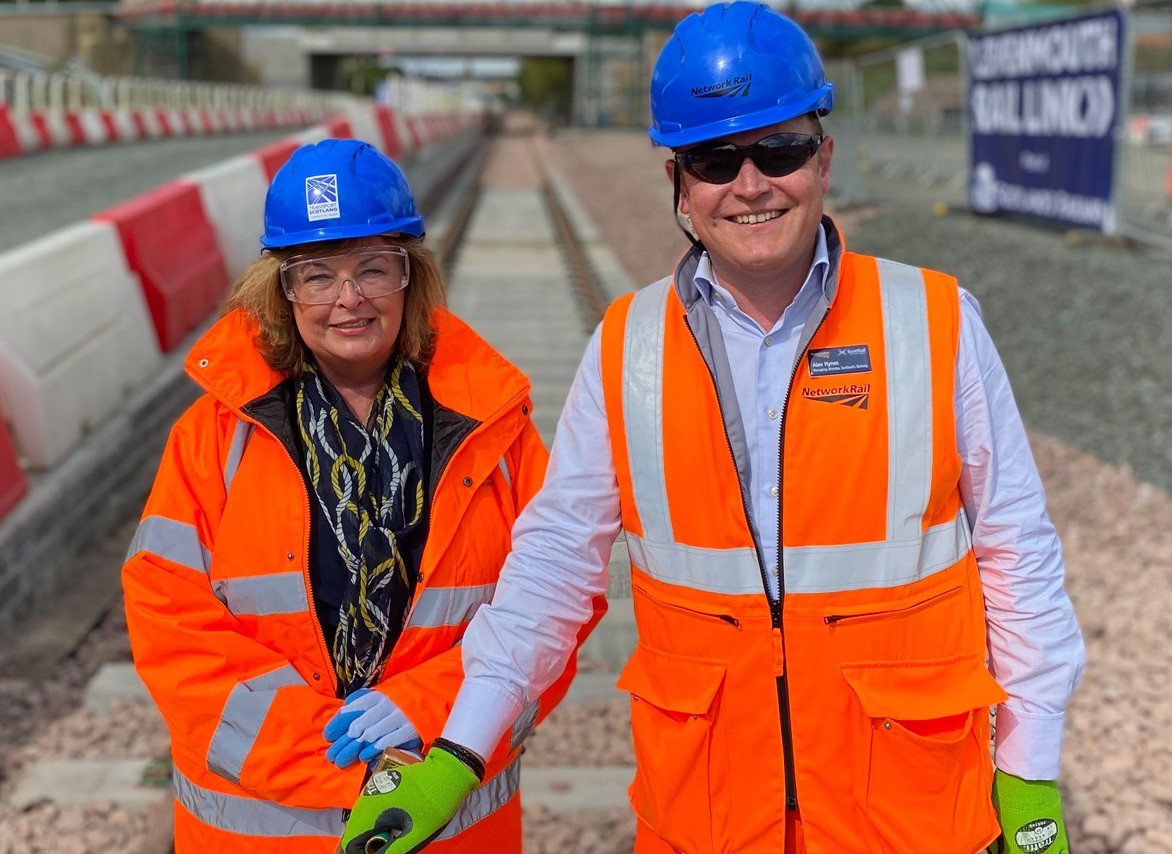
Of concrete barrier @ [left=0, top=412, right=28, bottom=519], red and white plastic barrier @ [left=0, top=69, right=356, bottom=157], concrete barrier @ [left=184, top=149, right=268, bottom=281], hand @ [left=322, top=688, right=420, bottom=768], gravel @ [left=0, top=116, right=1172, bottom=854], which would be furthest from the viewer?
red and white plastic barrier @ [left=0, top=69, right=356, bottom=157]

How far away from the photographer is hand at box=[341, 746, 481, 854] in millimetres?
2006

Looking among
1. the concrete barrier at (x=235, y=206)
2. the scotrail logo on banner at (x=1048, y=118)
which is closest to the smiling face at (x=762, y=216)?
the concrete barrier at (x=235, y=206)

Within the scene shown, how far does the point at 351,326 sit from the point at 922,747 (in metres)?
1.29

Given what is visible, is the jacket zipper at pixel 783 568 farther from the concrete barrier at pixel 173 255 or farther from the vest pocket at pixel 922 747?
the concrete barrier at pixel 173 255

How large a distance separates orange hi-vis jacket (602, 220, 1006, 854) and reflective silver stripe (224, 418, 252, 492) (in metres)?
0.72

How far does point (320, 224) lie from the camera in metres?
2.43

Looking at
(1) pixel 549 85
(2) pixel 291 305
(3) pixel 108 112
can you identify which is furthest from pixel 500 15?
(2) pixel 291 305

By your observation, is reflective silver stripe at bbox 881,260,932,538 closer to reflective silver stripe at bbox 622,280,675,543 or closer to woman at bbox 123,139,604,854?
reflective silver stripe at bbox 622,280,675,543

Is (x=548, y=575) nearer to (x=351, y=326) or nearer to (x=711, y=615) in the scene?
(x=711, y=615)

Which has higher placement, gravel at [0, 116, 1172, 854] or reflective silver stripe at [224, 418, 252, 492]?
reflective silver stripe at [224, 418, 252, 492]

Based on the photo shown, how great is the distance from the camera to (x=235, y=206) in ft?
34.1

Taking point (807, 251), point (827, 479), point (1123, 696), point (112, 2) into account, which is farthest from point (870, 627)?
point (112, 2)

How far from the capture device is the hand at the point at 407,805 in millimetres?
2006

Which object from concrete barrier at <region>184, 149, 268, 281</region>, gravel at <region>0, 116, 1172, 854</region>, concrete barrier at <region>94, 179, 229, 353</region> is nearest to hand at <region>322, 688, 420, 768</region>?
gravel at <region>0, 116, 1172, 854</region>
